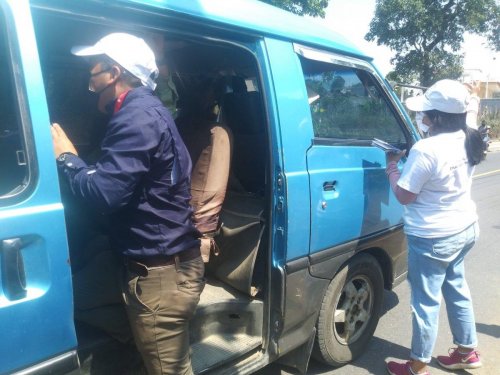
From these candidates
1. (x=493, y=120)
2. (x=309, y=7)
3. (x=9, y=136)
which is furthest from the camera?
(x=493, y=120)

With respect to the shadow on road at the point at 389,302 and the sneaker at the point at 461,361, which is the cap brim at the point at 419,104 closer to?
the sneaker at the point at 461,361

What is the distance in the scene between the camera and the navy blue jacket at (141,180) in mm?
1712

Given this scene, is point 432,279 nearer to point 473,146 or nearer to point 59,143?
point 473,146

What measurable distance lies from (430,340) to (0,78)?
2689 mm

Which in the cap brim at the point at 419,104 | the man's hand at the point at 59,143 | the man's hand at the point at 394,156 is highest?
the cap brim at the point at 419,104

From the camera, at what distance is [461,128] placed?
2.74 metres

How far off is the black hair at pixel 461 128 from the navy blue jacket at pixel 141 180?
5.16 ft

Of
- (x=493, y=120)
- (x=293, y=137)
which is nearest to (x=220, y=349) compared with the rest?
(x=293, y=137)

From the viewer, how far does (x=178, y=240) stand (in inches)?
77.8

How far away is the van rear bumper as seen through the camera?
5.11ft

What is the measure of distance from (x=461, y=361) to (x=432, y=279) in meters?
0.71

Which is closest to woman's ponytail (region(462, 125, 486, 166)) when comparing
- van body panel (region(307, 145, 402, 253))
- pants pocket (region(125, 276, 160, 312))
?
van body panel (region(307, 145, 402, 253))

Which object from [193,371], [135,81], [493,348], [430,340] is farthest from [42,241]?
[493,348]

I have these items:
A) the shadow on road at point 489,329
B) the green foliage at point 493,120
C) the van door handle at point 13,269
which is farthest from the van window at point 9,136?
the green foliage at point 493,120
